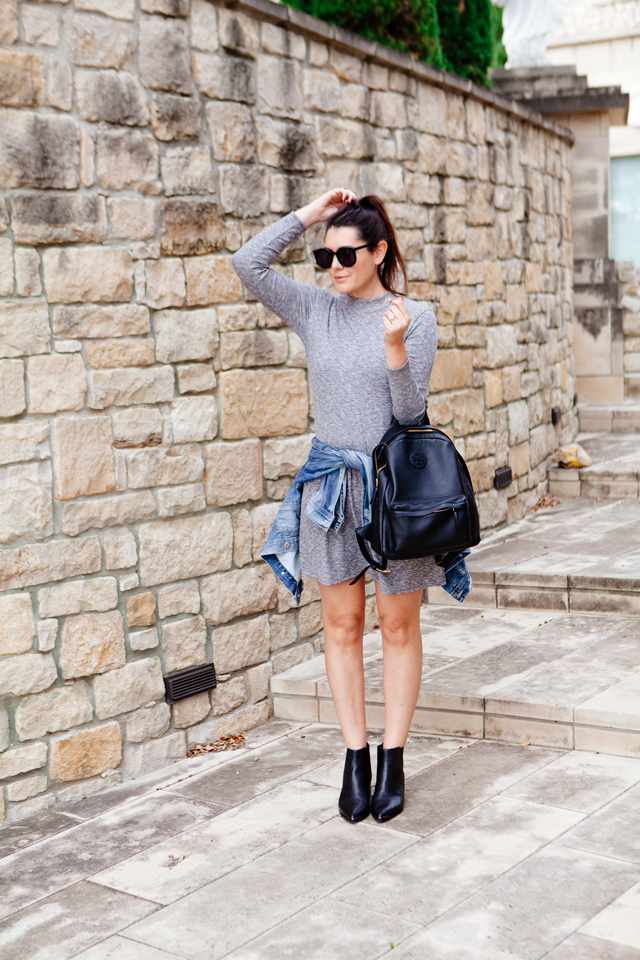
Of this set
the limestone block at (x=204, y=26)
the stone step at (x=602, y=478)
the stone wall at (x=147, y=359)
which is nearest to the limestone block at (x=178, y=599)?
the stone wall at (x=147, y=359)

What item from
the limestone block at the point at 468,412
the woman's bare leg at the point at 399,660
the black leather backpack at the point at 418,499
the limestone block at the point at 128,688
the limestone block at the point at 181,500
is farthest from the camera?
the limestone block at the point at 468,412

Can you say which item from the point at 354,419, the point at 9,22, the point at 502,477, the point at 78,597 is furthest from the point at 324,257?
the point at 502,477

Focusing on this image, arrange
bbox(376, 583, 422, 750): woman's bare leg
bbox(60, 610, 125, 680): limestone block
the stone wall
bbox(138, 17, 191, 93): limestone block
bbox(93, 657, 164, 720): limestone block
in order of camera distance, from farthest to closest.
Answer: bbox(138, 17, 191, 93): limestone block → bbox(93, 657, 164, 720): limestone block → bbox(60, 610, 125, 680): limestone block → the stone wall → bbox(376, 583, 422, 750): woman's bare leg

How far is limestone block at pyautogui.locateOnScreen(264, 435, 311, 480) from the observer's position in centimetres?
427

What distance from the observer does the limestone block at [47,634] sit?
11.1 ft

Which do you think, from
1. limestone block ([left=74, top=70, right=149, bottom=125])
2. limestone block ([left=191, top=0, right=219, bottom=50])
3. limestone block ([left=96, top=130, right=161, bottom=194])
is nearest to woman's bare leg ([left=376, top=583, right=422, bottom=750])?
limestone block ([left=96, top=130, right=161, bottom=194])

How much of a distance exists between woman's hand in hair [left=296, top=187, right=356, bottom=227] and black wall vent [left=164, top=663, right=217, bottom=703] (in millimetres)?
1735

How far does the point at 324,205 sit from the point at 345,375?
0.54 metres

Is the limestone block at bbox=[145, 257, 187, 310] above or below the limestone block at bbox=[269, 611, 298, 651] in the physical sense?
above

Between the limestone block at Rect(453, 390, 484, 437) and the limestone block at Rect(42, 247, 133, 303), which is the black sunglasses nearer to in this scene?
the limestone block at Rect(42, 247, 133, 303)

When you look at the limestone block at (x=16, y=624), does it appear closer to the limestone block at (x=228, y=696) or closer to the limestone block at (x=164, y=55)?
the limestone block at (x=228, y=696)

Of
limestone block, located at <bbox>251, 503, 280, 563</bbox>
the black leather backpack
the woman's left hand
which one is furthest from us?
limestone block, located at <bbox>251, 503, 280, 563</bbox>

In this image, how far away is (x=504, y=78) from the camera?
Result: 8898mm

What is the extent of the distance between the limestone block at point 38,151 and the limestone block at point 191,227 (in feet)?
1.41
